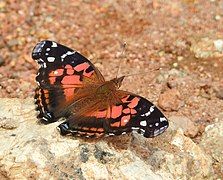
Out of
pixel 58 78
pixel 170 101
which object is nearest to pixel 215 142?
pixel 170 101

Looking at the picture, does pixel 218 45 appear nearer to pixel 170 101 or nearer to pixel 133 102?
pixel 170 101

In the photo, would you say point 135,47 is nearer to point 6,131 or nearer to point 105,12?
point 105,12

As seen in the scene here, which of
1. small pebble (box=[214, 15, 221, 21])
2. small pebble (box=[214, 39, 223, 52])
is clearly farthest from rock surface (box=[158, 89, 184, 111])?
small pebble (box=[214, 15, 221, 21])

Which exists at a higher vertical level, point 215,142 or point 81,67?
point 81,67

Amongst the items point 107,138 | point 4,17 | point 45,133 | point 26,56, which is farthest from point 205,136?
point 4,17

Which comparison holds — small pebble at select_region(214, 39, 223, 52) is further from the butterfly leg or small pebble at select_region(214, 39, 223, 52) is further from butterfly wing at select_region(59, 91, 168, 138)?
the butterfly leg

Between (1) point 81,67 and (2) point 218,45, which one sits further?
(2) point 218,45

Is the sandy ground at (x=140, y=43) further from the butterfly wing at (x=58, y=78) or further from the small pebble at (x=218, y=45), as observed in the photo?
the butterfly wing at (x=58, y=78)
